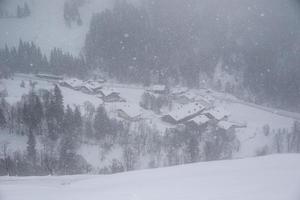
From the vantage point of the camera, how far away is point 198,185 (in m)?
1.66

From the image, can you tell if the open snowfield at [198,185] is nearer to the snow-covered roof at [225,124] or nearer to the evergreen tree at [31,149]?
the evergreen tree at [31,149]

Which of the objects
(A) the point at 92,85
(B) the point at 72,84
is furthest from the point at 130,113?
(B) the point at 72,84

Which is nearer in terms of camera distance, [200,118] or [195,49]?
[200,118]

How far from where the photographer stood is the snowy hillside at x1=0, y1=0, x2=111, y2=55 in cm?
1655

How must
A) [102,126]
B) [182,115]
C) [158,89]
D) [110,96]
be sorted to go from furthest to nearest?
[158,89] < [110,96] < [182,115] < [102,126]

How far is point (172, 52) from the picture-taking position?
1633cm

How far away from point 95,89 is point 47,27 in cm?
816

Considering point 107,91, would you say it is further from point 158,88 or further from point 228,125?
point 228,125

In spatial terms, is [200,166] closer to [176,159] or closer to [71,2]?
[176,159]

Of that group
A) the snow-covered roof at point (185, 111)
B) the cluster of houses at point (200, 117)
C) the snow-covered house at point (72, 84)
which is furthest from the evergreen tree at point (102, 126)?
the snow-covered house at point (72, 84)

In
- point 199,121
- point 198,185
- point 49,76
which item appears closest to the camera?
point 198,185

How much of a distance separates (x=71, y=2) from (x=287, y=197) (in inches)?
765

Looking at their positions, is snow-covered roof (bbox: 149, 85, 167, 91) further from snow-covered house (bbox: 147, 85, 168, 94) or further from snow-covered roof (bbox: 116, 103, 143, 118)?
snow-covered roof (bbox: 116, 103, 143, 118)

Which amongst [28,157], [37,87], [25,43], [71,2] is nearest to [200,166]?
[28,157]
